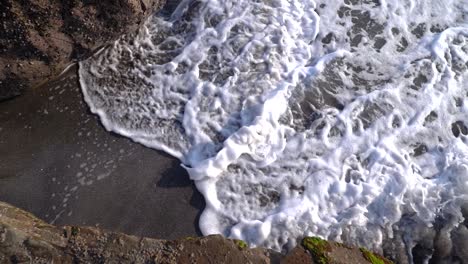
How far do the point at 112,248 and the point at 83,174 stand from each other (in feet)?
3.18

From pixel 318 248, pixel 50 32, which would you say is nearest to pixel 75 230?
pixel 318 248

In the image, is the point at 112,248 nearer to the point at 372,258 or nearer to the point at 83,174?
the point at 83,174

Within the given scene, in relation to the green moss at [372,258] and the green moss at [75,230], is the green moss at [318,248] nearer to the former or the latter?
the green moss at [372,258]

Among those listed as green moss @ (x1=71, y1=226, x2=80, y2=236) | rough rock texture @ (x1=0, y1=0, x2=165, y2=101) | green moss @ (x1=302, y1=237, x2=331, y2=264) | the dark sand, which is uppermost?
rough rock texture @ (x1=0, y1=0, x2=165, y2=101)

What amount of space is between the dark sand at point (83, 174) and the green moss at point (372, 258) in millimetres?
1237

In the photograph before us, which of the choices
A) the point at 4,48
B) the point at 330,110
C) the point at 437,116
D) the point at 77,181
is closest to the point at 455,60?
the point at 437,116

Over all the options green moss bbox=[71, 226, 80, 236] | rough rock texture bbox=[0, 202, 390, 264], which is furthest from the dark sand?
green moss bbox=[71, 226, 80, 236]

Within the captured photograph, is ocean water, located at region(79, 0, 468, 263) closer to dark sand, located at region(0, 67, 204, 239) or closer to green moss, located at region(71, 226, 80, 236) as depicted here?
dark sand, located at region(0, 67, 204, 239)

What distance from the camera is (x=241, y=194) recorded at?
11.6ft

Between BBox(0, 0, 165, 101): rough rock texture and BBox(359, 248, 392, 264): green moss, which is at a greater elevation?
BBox(0, 0, 165, 101): rough rock texture

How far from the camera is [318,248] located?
3014 mm

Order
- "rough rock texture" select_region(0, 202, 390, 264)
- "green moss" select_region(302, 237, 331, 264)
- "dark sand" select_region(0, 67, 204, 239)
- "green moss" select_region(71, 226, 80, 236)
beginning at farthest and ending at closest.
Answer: "dark sand" select_region(0, 67, 204, 239)
"green moss" select_region(302, 237, 331, 264)
"green moss" select_region(71, 226, 80, 236)
"rough rock texture" select_region(0, 202, 390, 264)

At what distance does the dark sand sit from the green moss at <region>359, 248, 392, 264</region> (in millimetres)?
1237

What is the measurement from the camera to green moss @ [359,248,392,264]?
10.2 feet
